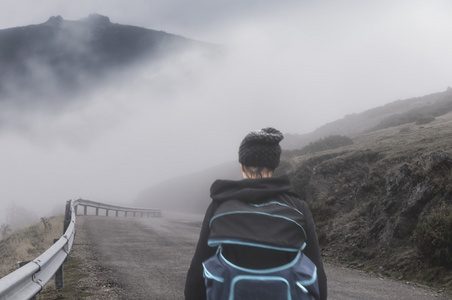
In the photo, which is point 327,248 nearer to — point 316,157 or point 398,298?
point 398,298

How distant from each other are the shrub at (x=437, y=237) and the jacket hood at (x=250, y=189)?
717cm

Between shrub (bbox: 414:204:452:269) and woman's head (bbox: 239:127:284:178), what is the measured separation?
711 centimetres

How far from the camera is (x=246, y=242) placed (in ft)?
7.36

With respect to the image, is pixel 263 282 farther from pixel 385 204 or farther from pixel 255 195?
pixel 385 204

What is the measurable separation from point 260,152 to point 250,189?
33 centimetres

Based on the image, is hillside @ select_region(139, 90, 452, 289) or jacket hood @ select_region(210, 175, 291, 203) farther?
hillside @ select_region(139, 90, 452, 289)

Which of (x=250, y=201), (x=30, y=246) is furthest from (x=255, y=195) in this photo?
(x=30, y=246)

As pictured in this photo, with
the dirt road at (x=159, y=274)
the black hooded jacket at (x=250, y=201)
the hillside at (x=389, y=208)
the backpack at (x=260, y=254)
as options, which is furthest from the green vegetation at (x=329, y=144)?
the backpack at (x=260, y=254)

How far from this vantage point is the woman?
96.3 inches

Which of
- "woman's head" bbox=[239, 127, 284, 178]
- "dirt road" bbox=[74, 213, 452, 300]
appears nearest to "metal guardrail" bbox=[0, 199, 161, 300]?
"dirt road" bbox=[74, 213, 452, 300]

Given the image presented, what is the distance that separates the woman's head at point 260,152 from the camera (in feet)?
8.84

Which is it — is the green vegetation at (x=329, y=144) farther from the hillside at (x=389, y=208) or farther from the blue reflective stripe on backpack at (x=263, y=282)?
the blue reflective stripe on backpack at (x=263, y=282)

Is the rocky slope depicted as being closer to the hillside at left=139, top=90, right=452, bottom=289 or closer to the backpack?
the hillside at left=139, top=90, right=452, bottom=289

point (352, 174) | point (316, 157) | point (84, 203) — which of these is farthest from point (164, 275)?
point (84, 203)
